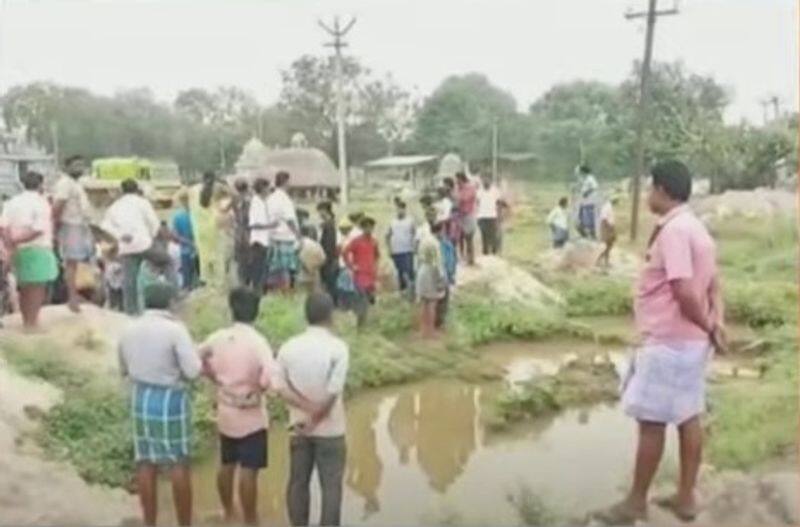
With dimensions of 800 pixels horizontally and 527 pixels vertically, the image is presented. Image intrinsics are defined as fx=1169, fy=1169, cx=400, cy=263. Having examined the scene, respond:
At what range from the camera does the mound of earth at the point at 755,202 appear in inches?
263

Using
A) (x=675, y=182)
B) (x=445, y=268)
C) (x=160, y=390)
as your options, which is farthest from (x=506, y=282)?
(x=675, y=182)

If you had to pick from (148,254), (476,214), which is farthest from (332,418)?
(476,214)

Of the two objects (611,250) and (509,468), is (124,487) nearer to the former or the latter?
(509,468)

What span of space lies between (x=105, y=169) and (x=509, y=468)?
2.82m

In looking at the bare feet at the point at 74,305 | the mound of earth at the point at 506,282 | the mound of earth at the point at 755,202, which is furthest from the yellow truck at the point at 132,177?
the mound of earth at the point at 755,202

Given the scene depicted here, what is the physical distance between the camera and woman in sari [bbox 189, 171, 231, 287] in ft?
23.7

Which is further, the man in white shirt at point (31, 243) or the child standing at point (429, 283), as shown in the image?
the child standing at point (429, 283)

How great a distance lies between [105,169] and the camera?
21.6 feet

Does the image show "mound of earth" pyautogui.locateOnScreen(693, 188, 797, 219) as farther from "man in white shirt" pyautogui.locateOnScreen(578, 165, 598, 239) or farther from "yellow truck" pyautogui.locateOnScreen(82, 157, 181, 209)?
"yellow truck" pyautogui.locateOnScreen(82, 157, 181, 209)

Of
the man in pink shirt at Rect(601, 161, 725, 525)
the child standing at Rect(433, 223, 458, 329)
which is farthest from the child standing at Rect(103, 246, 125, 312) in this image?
the man in pink shirt at Rect(601, 161, 725, 525)

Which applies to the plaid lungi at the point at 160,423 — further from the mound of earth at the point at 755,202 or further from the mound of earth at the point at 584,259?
the mound of earth at the point at 584,259

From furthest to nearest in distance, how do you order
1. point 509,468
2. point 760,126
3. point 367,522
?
point 760,126
point 509,468
point 367,522

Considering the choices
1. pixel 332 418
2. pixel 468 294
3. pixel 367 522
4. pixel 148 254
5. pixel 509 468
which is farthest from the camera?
pixel 468 294

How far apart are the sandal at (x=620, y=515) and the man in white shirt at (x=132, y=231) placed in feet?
10.2
